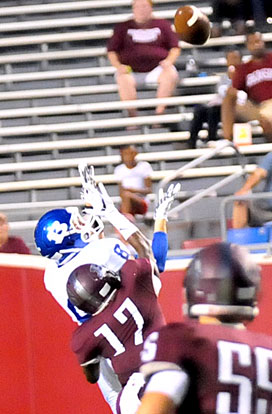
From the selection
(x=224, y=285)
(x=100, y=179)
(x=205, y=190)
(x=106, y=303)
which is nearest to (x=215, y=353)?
(x=224, y=285)

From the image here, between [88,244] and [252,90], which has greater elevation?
[252,90]

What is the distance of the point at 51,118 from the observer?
35.7ft

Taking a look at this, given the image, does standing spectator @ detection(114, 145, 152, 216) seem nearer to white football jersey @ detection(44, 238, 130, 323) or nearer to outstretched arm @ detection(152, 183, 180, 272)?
outstretched arm @ detection(152, 183, 180, 272)

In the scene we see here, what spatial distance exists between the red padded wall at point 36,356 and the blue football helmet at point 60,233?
1.93 metres

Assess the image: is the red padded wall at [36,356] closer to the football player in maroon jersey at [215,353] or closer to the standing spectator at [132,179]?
the standing spectator at [132,179]

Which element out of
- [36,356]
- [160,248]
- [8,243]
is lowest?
[36,356]

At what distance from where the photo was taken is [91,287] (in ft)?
15.0

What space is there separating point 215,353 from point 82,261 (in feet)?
8.30

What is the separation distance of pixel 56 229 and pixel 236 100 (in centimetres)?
399

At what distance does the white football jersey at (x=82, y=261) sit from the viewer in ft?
16.8

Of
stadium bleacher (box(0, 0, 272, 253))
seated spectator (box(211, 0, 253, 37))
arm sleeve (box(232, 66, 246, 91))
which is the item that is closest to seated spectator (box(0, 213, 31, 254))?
stadium bleacher (box(0, 0, 272, 253))

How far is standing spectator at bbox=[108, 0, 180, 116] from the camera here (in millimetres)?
9945

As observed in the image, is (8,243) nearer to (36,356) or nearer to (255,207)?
(36,356)

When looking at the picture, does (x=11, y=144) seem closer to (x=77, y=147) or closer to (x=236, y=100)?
(x=77, y=147)
